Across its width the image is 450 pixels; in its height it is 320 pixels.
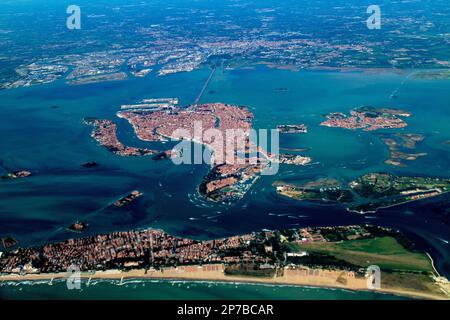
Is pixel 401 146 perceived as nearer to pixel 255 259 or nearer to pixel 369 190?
pixel 369 190

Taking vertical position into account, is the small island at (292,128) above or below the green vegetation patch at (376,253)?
above

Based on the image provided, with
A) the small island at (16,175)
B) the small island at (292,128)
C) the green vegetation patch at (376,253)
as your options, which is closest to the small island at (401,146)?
the small island at (292,128)

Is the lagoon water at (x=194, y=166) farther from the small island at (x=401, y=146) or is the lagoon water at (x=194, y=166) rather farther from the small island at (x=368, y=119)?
the small island at (x=368, y=119)

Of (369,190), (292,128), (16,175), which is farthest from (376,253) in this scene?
(16,175)

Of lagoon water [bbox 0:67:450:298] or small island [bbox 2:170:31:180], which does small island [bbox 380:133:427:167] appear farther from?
small island [bbox 2:170:31:180]

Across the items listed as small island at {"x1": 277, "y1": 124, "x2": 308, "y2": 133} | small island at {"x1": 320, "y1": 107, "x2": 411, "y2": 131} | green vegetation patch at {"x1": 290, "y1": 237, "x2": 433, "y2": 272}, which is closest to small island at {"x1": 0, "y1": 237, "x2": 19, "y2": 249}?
green vegetation patch at {"x1": 290, "y1": 237, "x2": 433, "y2": 272}

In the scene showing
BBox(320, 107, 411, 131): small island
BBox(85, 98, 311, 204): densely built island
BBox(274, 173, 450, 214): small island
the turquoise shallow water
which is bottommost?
the turquoise shallow water
